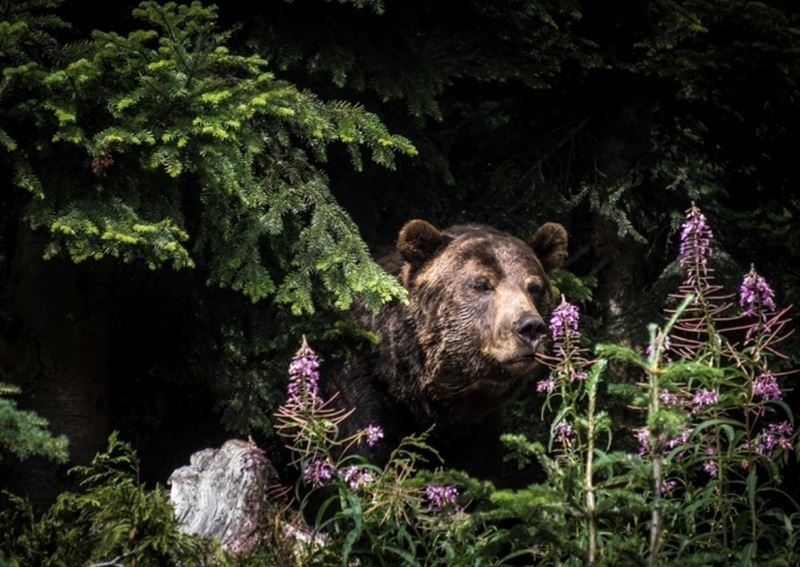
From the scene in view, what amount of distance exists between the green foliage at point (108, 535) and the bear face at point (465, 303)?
2.48 meters

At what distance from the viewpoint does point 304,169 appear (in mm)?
6758

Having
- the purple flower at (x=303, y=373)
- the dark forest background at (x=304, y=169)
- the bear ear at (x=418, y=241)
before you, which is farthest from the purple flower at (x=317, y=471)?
the bear ear at (x=418, y=241)

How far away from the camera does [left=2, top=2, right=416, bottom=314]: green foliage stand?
5766 millimetres

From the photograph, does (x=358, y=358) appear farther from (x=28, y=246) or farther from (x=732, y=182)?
(x=732, y=182)

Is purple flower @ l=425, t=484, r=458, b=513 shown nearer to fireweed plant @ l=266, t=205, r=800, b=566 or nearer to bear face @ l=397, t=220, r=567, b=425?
fireweed plant @ l=266, t=205, r=800, b=566

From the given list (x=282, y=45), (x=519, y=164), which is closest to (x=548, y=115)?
(x=519, y=164)

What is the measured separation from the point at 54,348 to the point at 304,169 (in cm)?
186

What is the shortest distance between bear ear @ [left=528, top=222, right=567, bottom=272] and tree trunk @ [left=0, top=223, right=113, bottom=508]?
Answer: 101 inches

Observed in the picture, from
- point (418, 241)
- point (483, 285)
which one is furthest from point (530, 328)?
point (418, 241)

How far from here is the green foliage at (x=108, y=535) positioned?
471cm

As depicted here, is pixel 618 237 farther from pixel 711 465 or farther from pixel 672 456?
pixel 672 456

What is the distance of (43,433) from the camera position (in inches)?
144

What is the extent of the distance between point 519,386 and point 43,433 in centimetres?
407

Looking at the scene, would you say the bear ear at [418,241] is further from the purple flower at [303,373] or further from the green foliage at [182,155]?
the purple flower at [303,373]
